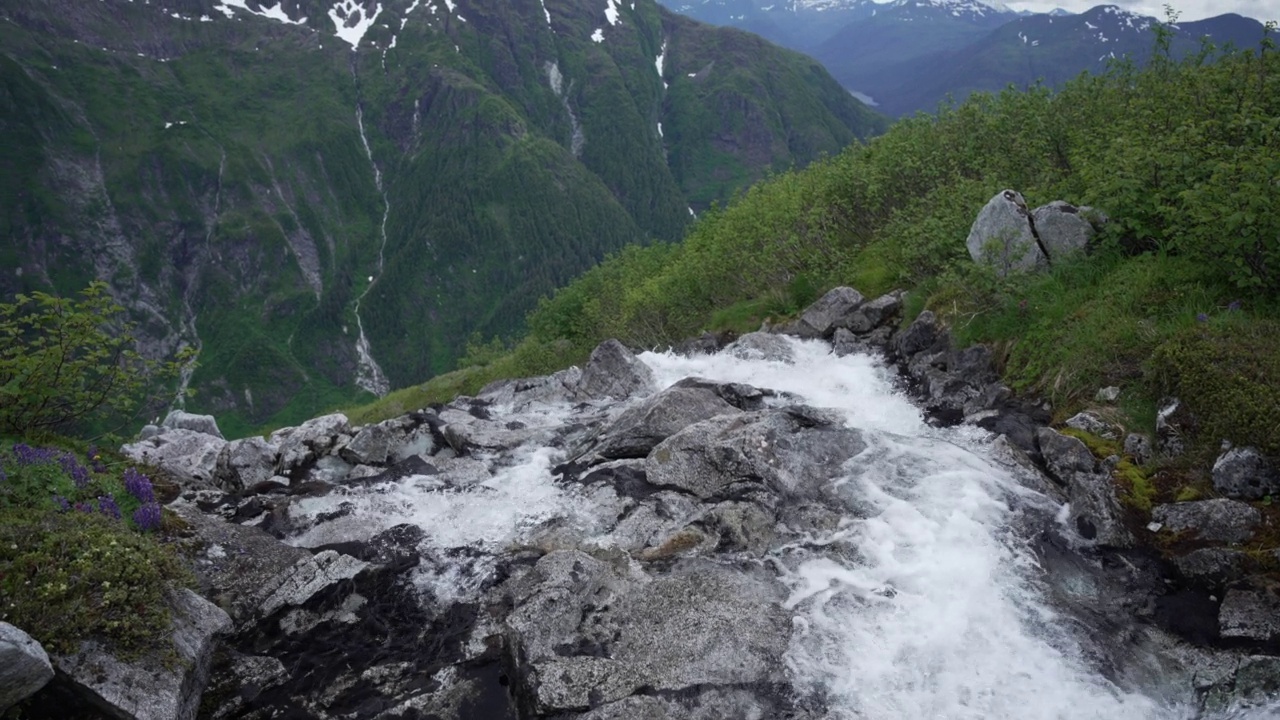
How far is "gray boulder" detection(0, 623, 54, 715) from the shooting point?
8531mm

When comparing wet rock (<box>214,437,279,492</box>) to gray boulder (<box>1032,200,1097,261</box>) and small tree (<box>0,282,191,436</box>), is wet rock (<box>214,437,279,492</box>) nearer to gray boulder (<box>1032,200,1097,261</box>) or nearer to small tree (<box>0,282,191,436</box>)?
small tree (<box>0,282,191,436</box>)

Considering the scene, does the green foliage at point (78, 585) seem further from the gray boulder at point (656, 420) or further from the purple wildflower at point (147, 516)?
the gray boulder at point (656, 420)

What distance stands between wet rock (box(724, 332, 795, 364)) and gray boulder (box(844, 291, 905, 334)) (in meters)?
3.06

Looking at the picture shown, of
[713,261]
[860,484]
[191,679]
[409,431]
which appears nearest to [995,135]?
[713,261]

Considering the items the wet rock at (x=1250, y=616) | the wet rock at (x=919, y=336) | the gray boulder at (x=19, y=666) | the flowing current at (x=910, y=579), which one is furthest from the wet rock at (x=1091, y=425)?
the gray boulder at (x=19, y=666)

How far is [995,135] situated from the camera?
3244 cm

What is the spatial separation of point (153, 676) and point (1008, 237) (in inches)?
976

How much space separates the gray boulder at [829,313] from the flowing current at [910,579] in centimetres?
998

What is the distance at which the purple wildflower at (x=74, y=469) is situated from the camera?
45.9 feet

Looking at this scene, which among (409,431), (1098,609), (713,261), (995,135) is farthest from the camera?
(713,261)

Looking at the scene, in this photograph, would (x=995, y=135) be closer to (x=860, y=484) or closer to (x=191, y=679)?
(x=860, y=484)

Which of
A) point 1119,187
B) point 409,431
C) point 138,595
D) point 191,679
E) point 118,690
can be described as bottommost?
point 409,431

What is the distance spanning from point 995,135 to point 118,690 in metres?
36.2

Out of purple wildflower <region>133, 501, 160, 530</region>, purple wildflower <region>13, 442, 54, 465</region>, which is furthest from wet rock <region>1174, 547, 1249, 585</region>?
purple wildflower <region>13, 442, 54, 465</region>
